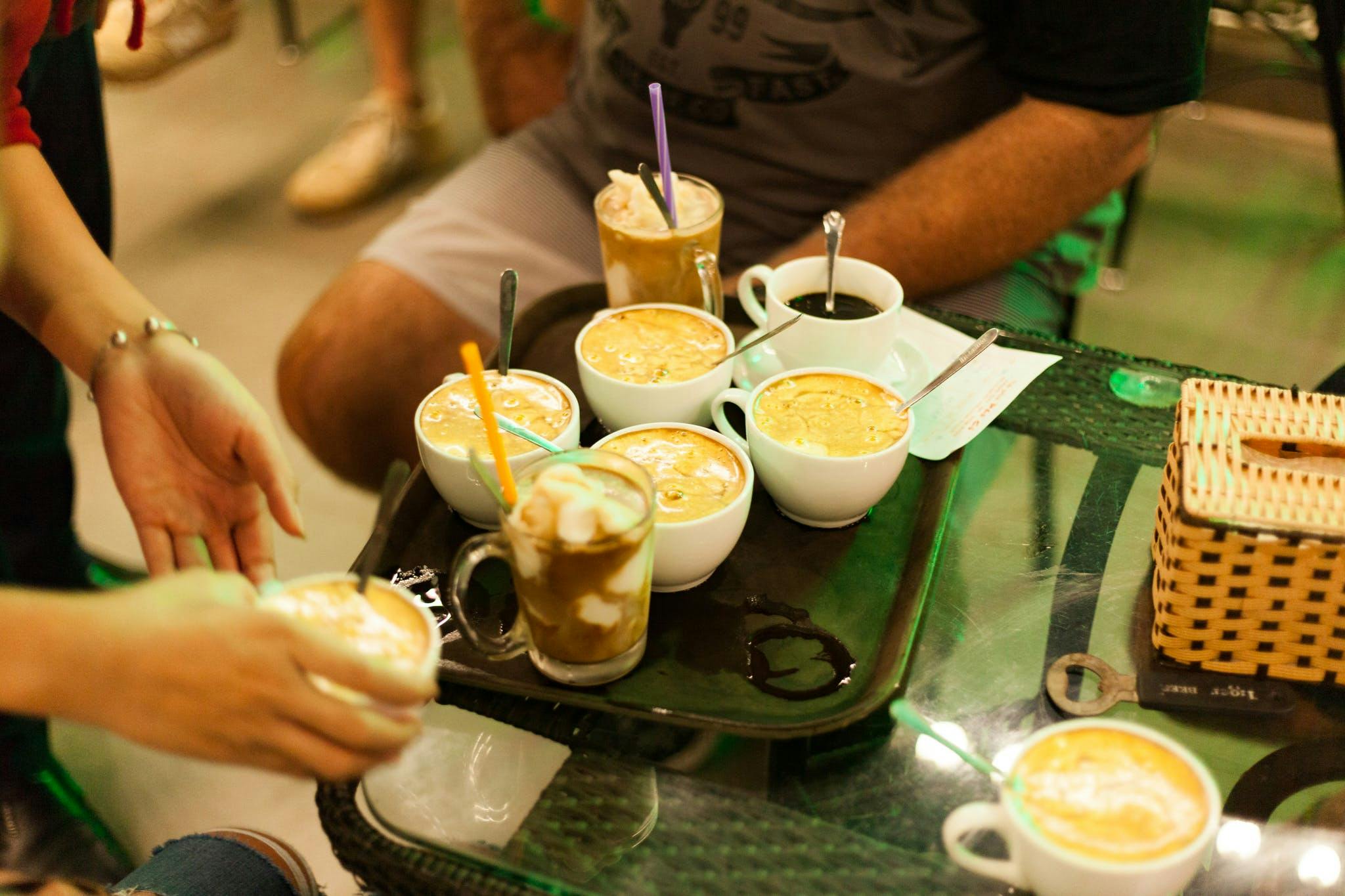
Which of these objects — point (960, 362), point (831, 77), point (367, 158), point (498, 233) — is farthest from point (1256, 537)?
point (367, 158)

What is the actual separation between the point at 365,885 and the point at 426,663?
0.29 m

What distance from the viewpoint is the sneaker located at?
2.15 metres

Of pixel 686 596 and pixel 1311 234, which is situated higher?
pixel 686 596

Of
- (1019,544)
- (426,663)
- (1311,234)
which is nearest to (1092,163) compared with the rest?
(1019,544)

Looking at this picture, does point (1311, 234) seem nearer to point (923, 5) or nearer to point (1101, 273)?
Answer: point (1101, 273)

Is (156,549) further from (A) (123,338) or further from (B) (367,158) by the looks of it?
(B) (367,158)

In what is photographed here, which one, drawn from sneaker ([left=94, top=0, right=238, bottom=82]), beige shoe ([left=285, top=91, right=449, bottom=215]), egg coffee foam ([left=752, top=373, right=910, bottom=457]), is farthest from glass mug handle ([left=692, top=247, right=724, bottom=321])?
beige shoe ([left=285, top=91, right=449, bottom=215])

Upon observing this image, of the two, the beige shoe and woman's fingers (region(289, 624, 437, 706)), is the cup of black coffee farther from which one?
the beige shoe

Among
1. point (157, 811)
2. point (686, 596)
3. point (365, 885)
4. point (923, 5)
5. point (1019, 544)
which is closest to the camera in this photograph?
point (365, 885)

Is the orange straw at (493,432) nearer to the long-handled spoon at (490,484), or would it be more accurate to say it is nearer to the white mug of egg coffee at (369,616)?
the long-handled spoon at (490,484)

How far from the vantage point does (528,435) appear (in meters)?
1.22

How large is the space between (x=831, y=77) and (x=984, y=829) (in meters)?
1.23

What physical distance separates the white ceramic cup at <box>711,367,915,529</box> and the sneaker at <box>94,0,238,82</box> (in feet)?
4.77

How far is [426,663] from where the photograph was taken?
0.94m
